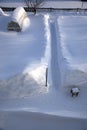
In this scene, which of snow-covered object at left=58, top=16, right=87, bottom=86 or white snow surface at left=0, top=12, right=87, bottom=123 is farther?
snow-covered object at left=58, top=16, right=87, bottom=86

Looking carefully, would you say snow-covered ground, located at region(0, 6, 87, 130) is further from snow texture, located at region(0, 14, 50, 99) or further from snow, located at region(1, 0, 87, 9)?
snow, located at region(1, 0, 87, 9)

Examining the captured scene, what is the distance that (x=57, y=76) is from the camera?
28.9ft

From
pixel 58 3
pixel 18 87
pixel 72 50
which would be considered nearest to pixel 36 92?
pixel 18 87

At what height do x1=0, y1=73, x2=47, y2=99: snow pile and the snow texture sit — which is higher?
the snow texture

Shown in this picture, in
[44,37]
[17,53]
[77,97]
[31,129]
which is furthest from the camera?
[44,37]

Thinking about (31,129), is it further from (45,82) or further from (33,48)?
(33,48)

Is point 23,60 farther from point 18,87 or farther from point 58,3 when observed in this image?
point 58,3

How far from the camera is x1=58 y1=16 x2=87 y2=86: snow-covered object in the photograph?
26.9 ft

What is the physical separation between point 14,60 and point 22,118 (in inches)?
101

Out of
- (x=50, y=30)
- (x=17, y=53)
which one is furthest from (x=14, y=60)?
(x=50, y=30)

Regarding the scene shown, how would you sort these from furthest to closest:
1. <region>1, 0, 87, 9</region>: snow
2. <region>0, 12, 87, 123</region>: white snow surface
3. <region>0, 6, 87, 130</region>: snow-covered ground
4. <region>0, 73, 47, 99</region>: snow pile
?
<region>1, 0, 87, 9</region>: snow
<region>0, 73, 47, 99</region>: snow pile
<region>0, 12, 87, 123</region>: white snow surface
<region>0, 6, 87, 130</region>: snow-covered ground

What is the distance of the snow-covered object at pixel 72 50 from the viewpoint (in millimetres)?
8195

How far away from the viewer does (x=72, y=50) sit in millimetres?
10258

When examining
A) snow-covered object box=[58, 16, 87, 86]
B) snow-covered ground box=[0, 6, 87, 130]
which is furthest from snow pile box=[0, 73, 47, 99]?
snow-covered object box=[58, 16, 87, 86]
